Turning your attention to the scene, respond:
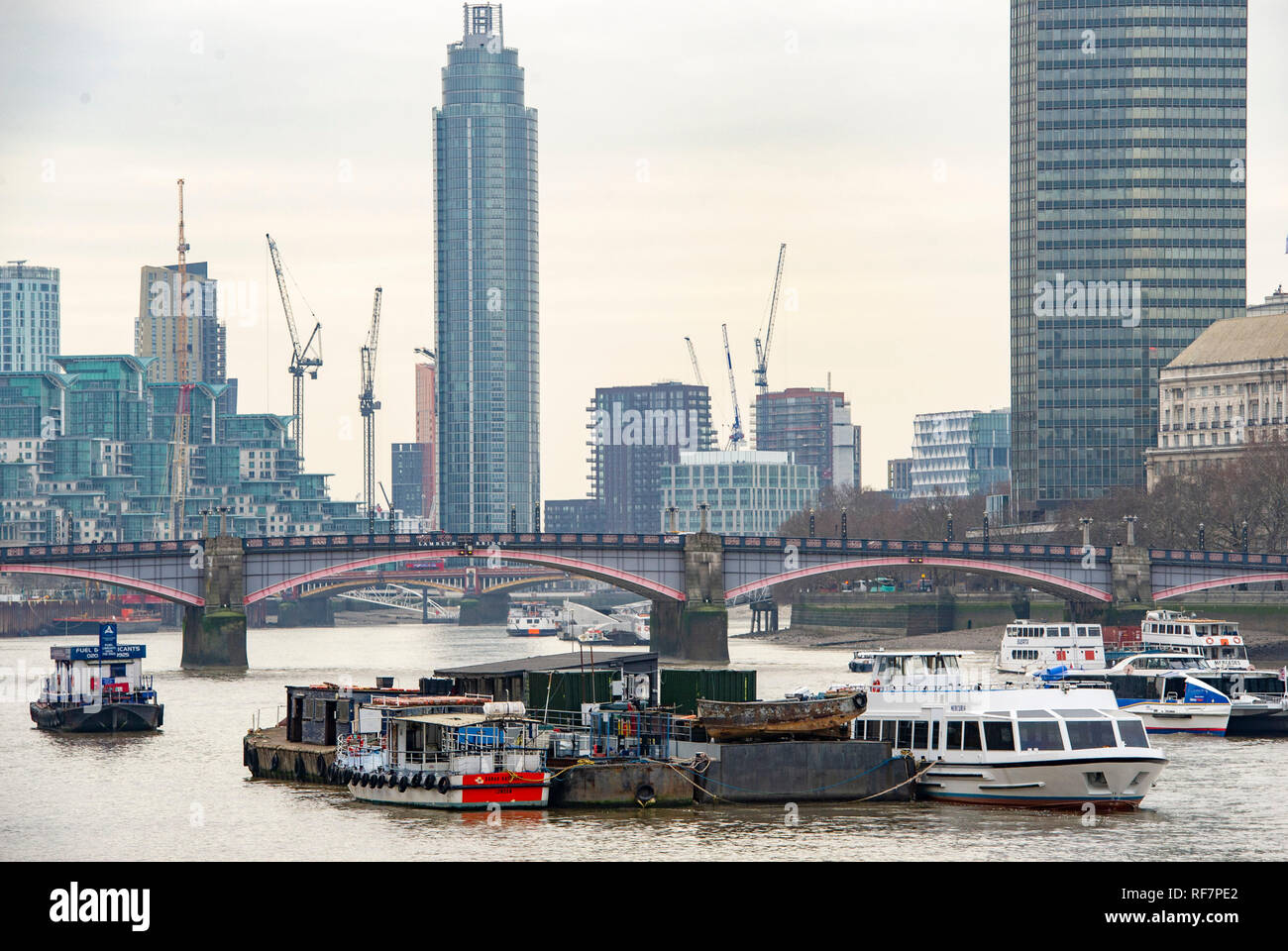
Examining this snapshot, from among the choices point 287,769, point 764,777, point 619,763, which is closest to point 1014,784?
point 764,777

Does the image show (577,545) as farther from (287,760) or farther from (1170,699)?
(287,760)

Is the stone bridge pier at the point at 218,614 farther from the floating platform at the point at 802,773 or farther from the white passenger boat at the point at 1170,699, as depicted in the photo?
the floating platform at the point at 802,773

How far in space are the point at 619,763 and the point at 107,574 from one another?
9885 centimetres

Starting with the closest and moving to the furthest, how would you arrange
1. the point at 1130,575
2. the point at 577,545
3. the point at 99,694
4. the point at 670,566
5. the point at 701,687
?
1. the point at 701,687
2. the point at 99,694
3. the point at 577,545
4. the point at 670,566
5. the point at 1130,575

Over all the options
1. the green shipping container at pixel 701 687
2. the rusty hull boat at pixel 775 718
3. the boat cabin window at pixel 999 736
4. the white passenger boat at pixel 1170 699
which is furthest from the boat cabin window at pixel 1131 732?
the white passenger boat at pixel 1170 699

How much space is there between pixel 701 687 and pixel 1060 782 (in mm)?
13064

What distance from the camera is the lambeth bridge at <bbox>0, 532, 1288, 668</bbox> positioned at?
155375mm

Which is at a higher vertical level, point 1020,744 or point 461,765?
point 1020,744

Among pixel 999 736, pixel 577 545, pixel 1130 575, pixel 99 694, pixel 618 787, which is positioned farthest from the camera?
pixel 1130 575

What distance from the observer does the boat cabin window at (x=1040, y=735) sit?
210ft

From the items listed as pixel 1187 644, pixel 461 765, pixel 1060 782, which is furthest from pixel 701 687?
pixel 1187 644

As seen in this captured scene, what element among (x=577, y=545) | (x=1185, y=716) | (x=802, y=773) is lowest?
(x=1185, y=716)

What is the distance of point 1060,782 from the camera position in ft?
209
